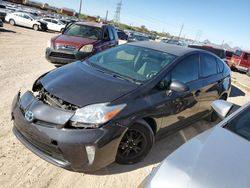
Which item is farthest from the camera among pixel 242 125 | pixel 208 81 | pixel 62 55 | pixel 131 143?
pixel 62 55

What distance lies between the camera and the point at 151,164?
389 centimetres

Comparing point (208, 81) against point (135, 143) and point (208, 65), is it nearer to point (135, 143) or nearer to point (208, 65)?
point (208, 65)

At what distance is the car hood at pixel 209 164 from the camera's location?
1.97 metres

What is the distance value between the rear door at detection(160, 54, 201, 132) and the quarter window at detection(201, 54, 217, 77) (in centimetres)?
27

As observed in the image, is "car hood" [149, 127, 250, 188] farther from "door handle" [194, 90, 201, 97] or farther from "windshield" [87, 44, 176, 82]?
"door handle" [194, 90, 201, 97]

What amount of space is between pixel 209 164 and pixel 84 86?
1.96m

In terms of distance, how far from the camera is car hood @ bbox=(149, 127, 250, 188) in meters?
1.97

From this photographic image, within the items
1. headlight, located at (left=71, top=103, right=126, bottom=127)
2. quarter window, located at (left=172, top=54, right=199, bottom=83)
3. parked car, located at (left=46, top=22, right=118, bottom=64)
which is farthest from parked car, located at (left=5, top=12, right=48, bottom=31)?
headlight, located at (left=71, top=103, right=126, bottom=127)

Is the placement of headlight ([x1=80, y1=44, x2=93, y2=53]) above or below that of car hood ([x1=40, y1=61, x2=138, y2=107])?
below

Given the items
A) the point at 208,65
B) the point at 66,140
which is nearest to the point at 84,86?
the point at 66,140

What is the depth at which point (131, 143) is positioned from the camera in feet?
11.7

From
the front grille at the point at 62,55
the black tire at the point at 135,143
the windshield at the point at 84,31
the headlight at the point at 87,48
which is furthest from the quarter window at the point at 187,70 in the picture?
the windshield at the point at 84,31

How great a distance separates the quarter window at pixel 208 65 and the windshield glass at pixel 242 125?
2.09 meters

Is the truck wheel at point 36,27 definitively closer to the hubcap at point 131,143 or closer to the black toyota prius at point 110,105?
A: the black toyota prius at point 110,105
